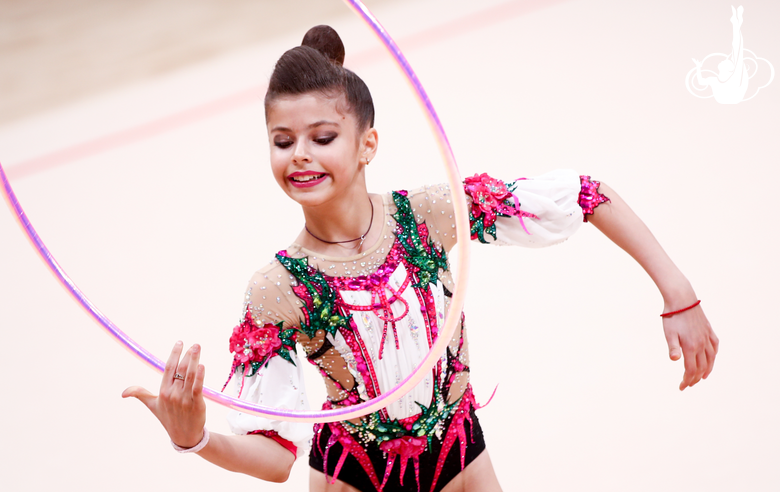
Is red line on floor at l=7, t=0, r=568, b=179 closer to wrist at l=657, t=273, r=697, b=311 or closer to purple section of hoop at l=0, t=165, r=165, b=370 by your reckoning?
purple section of hoop at l=0, t=165, r=165, b=370

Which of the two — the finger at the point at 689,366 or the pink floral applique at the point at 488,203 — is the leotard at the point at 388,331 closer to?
the pink floral applique at the point at 488,203

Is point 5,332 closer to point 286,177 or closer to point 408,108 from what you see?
point 408,108

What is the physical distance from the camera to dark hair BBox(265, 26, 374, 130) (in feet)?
5.01

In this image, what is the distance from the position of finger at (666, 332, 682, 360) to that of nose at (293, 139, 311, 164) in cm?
84

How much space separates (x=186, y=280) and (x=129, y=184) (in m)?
1.21

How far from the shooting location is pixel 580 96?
4465 mm

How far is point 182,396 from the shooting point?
53.1 inches

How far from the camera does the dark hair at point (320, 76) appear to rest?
1526mm

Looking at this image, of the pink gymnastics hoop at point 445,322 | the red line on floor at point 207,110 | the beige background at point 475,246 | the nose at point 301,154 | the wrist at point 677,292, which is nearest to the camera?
the pink gymnastics hoop at point 445,322

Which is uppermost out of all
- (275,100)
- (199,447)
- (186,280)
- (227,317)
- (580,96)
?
(580,96)

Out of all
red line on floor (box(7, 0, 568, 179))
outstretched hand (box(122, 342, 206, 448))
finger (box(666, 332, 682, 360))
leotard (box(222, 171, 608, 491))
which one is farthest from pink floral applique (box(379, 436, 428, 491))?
red line on floor (box(7, 0, 568, 179))

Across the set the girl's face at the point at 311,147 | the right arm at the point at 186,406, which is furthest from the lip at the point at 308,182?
the right arm at the point at 186,406

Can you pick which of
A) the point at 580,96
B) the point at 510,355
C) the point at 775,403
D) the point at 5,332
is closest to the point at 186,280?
the point at 5,332

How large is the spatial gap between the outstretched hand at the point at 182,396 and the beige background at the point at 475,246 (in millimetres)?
1585
